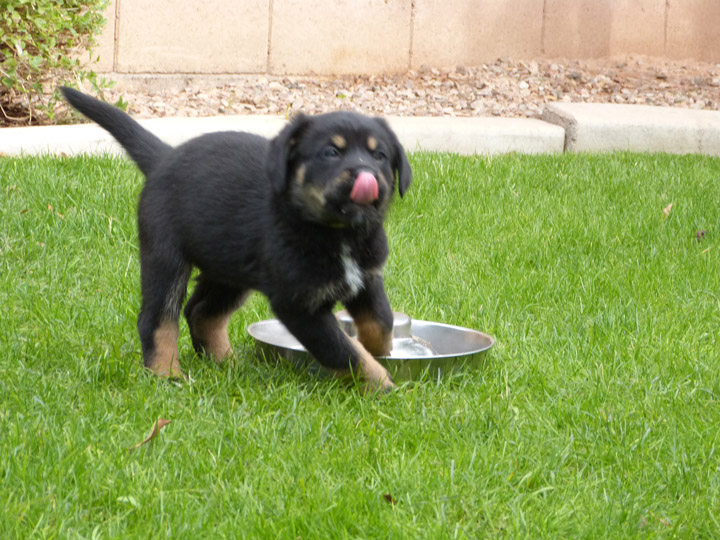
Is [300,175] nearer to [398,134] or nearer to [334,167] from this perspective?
[334,167]

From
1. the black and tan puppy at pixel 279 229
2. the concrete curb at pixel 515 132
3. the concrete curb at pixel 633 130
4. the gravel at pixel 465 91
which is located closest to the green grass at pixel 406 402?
the black and tan puppy at pixel 279 229

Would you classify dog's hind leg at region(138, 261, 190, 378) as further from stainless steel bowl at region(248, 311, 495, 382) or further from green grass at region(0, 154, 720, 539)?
stainless steel bowl at region(248, 311, 495, 382)

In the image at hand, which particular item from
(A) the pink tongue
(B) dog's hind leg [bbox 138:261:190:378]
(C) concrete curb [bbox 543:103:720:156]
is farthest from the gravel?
(A) the pink tongue

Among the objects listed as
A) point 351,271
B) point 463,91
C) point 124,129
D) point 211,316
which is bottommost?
point 211,316

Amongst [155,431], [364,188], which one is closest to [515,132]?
[364,188]

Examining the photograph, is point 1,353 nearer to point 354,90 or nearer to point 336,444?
point 336,444

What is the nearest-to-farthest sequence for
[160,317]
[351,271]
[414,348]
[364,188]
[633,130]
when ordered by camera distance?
[364,188], [351,271], [160,317], [414,348], [633,130]

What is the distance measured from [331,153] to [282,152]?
168mm

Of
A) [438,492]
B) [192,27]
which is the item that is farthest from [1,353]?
[192,27]

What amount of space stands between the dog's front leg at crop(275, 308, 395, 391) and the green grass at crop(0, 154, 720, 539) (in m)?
0.11

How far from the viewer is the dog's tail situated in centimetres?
379

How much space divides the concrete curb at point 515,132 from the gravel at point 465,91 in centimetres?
87

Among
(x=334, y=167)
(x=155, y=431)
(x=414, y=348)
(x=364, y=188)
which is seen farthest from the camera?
(x=414, y=348)

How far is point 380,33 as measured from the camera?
10.1 metres
